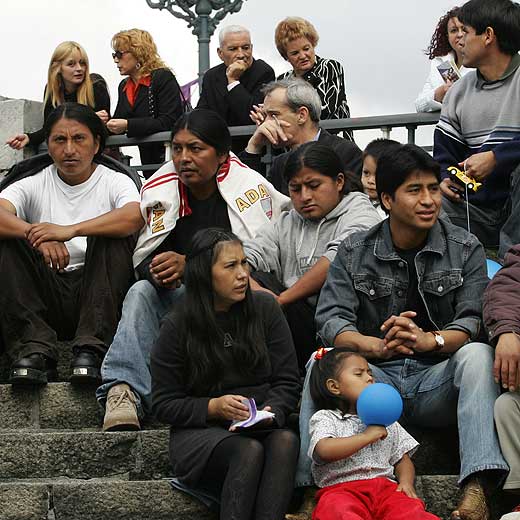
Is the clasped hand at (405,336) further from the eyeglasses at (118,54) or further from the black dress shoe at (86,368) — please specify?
the eyeglasses at (118,54)

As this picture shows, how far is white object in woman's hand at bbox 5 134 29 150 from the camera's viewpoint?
29.7 ft

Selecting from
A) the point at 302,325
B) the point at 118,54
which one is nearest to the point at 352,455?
the point at 302,325

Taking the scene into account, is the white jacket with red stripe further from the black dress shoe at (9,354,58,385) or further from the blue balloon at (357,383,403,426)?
the blue balloon at (357,383,403,426)

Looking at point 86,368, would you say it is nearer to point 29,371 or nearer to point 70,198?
point 29,371

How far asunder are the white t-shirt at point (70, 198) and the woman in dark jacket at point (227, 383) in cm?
143

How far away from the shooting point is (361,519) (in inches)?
184

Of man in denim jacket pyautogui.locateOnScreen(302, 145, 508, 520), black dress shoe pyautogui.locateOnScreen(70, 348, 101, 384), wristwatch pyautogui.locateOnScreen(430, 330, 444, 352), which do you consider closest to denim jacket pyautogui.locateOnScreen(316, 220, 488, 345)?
man in denim jacket pyautogui.locateOnScreen(302, 145, 508, 520)

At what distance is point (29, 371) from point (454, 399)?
212 centimetres

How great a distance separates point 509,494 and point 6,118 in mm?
5554

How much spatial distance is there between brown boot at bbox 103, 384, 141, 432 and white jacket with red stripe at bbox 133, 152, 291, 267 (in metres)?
0.82

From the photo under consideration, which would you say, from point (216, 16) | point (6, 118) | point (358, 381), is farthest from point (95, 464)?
point (216, 16)

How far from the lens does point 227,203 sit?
6691 millimetres

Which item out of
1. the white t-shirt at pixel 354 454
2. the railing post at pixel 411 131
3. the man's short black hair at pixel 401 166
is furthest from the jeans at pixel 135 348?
the railing post at pixel 411 131

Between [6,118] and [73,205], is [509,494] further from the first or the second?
[6,118]
